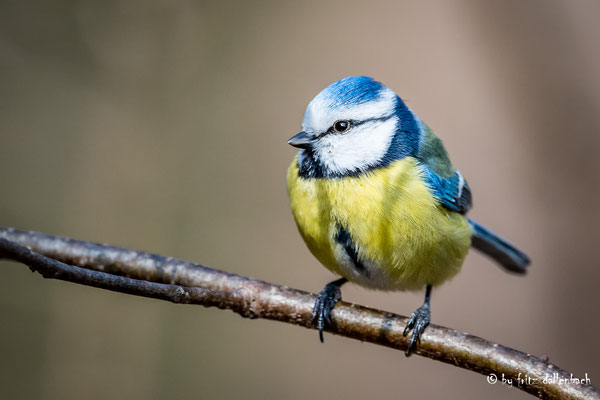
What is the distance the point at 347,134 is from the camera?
191 centimetres

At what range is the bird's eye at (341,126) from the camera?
Result: 1.89 metres

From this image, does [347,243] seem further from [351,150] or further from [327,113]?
[327,113]

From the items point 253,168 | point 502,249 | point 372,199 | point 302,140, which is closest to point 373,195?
point 372,199

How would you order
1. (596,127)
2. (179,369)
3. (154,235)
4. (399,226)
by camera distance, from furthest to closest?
(154,235) < (179,369) < (596,127) < (399,226)

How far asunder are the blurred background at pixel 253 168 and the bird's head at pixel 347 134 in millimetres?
1255

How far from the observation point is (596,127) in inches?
109

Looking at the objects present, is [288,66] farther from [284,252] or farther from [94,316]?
[94,316]

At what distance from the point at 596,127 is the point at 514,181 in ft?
1.57

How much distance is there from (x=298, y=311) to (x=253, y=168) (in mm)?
1839

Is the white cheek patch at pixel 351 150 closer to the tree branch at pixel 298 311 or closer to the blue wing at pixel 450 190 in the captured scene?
the blue wing at pixel 450 190

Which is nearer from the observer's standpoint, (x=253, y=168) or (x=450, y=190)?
(x=450, y=190)

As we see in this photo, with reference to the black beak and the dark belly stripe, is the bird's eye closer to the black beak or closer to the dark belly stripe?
the black beak

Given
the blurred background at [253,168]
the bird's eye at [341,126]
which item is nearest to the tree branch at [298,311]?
the bird's eye at [341,126]

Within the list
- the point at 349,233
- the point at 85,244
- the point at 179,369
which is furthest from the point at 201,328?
the point at 349,233
